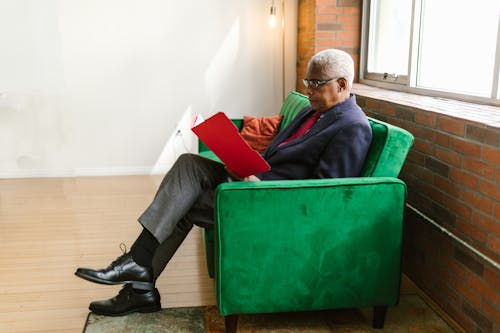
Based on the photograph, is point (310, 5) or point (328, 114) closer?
point (328, 114)

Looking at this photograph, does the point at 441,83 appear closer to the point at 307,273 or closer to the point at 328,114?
the point at 328,114

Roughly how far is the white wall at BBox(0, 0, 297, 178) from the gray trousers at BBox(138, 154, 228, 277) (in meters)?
2.51

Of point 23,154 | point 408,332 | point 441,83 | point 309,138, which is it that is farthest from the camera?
point 23,154

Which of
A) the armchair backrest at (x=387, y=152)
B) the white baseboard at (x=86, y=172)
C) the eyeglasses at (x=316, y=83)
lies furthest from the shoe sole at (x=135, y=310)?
the white baseboard at (x=86, y=172)

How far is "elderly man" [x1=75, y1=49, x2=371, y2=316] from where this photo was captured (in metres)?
2.00

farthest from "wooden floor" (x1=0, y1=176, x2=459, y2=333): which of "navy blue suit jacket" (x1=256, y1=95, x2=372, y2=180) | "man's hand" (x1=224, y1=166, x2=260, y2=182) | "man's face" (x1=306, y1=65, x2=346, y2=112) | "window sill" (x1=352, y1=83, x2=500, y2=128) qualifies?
"man's face" (x1=306, y1=65, x2=346, y2=112)

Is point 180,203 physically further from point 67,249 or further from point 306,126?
point 67,249

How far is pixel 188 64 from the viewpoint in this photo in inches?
179

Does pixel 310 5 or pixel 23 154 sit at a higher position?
pixel 310 5

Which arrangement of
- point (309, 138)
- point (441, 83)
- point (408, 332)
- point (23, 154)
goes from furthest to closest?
1. point (23, 154)
2. point (441, 83)
3. point (309, 138)
4. point (408, 332)

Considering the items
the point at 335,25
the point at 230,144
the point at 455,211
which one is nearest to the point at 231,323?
the point at 230,144

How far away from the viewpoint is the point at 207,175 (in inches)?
84.2

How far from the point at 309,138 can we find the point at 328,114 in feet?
0.42

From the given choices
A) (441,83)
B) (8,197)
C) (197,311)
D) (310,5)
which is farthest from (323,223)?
(8,197)
